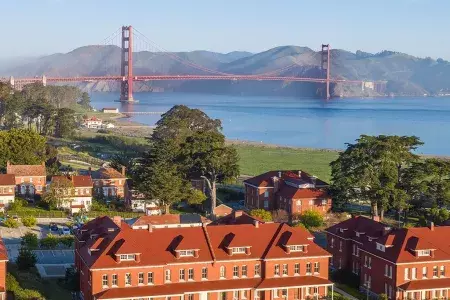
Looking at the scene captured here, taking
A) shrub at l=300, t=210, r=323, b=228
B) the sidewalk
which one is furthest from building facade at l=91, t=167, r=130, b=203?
the sidewalk

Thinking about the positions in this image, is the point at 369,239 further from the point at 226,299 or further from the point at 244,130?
the point at 244,130

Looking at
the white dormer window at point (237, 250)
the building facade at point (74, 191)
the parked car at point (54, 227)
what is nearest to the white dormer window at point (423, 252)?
the white dormer window at point (237, 250)

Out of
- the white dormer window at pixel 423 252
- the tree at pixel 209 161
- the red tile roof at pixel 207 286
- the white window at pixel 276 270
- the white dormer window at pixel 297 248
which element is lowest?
the red tile roof at pixel 207 286

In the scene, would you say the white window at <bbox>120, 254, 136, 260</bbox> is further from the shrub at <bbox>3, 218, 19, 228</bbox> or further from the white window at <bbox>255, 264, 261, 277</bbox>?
the shrub at <bbox>3, 218, 19, 228</bbox>

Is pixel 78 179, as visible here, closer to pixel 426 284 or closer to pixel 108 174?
pixel 108 174

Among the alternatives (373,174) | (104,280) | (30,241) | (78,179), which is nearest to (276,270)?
(104,280)

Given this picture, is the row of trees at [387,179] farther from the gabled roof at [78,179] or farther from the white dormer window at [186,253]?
the white dormer window at [186,253]
